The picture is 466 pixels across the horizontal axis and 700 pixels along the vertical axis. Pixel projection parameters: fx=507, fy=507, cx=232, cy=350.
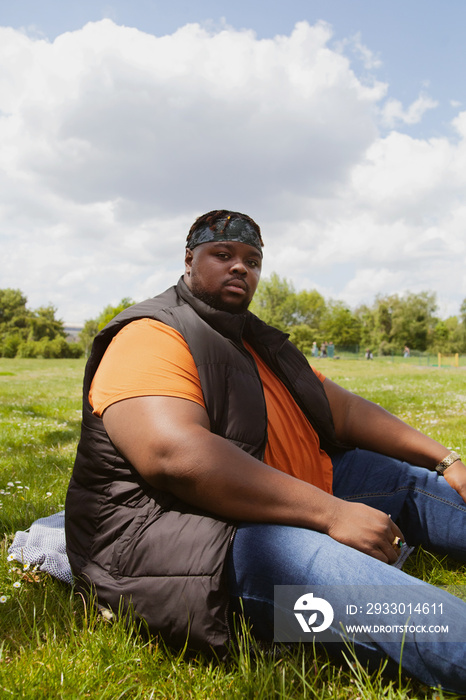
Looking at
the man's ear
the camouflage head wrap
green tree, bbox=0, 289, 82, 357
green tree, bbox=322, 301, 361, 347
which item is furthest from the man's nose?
green tree, bbox=322, 301, 361, 347

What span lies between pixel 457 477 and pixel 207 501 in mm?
1526

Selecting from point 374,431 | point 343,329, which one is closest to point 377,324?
point 343,329

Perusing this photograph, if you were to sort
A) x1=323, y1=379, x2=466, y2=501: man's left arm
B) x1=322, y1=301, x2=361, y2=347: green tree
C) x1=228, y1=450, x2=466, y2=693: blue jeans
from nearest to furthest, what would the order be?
x1=228, y1=450, x2=466, y2=693: blue jeans
x1=323, y1=379, x2=466, y2=501: man's left arm
x1=322, y1=301, x2=361, y2=347: green tree

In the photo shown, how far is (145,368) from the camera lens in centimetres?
202

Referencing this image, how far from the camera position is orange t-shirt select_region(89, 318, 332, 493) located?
199cm

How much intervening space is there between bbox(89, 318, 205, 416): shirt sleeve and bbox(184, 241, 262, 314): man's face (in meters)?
0.46

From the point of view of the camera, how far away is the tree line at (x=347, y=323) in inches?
2680

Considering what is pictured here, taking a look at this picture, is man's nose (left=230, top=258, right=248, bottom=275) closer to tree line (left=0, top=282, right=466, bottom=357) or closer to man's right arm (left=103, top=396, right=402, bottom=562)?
man's right arm (left=103, top=396, right=402, bottom=562)

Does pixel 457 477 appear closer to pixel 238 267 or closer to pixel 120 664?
pixel 238 267

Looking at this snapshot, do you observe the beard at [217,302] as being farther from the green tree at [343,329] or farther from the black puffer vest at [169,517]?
the green tree at [343,329]

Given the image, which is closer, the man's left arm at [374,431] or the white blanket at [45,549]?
the white blanket at [45,549]

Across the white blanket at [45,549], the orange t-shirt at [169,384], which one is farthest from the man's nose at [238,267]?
the white blanket at [45,549]

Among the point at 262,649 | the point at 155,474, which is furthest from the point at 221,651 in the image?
the point at 155,474

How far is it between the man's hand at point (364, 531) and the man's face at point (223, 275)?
1.18 meters
